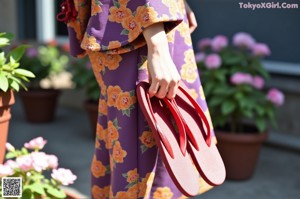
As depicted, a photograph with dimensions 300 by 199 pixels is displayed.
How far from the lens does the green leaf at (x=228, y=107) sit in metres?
2.92

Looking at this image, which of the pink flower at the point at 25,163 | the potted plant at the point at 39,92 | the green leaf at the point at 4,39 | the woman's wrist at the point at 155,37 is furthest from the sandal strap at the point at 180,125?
the potted plant at the point at 39,92

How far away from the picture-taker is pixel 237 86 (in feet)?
9.91

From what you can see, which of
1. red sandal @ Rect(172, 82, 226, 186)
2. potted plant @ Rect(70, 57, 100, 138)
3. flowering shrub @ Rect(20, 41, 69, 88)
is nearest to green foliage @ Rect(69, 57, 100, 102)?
potted plant @ Rect(70, 57, 100, 138)

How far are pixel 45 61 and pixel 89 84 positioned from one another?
842 millimetres

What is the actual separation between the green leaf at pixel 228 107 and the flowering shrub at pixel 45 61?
200 centimetres

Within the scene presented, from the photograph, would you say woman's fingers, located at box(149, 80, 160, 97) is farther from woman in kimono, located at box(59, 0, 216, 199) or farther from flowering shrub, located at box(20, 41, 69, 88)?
flowering shrub, located at box(20, 41, 69, 88)

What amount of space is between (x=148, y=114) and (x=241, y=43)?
181 centimetres

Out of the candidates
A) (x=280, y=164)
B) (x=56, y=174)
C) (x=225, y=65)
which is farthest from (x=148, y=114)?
(x=280, y=164)

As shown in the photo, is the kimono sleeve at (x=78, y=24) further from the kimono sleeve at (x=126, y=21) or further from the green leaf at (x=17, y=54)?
the green leaf at (x=17, y=54)

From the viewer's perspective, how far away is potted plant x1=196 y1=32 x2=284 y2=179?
2.96 m

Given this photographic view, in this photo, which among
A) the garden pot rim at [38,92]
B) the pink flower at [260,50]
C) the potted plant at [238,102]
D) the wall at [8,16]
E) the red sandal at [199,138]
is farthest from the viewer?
the wall at [8,16]

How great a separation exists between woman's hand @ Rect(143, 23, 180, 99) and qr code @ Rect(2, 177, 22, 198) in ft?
→ 2.09

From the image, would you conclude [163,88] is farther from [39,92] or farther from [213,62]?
[39,92]

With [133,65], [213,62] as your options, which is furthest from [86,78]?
[133,65]
